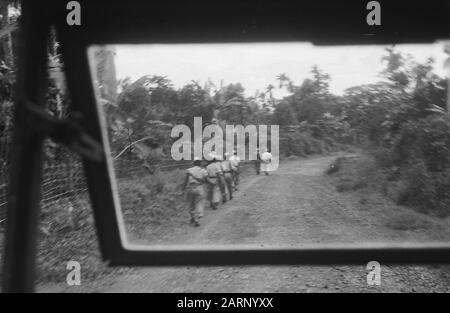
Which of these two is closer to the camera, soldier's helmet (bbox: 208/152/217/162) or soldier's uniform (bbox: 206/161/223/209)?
soldier's helmet (bbox: 208/152/217/162)

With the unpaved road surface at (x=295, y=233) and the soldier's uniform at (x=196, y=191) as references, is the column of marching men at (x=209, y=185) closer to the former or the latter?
the soldier's uniform at (x=196, y=191)

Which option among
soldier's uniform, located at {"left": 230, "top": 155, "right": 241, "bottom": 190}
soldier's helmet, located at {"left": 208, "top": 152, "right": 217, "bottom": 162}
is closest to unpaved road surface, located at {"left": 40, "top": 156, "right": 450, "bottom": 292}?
soldier's uniform, located at {"left": 230, "top": 155, "right": 241, "bottom": 190}

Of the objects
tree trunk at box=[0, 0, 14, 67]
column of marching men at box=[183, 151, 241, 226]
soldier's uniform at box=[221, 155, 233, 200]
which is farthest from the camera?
tree trunk at box=[0, 0, 14, 67]

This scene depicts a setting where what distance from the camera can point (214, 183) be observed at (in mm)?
5434

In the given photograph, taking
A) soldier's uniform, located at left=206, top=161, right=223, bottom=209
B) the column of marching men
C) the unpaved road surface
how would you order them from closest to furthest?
the unpaved road surface, the column of marching men, soldier's uniform, located at left=206, top=161, right=223, bottom=209

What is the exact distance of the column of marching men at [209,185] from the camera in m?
4.81

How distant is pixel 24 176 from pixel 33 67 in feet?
1.34

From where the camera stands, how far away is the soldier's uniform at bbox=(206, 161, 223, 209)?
491 centimetres

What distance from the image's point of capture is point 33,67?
128 centimetres

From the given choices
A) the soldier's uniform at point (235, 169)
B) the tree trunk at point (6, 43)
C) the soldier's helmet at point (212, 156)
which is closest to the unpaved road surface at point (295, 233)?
the soldier's uniform at point (235, 169)

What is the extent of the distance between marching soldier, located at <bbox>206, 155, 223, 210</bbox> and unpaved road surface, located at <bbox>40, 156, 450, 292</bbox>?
0.19m

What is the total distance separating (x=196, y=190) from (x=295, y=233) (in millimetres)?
1509

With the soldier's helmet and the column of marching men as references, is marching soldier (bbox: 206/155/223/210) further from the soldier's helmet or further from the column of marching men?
the soldier's helmet
